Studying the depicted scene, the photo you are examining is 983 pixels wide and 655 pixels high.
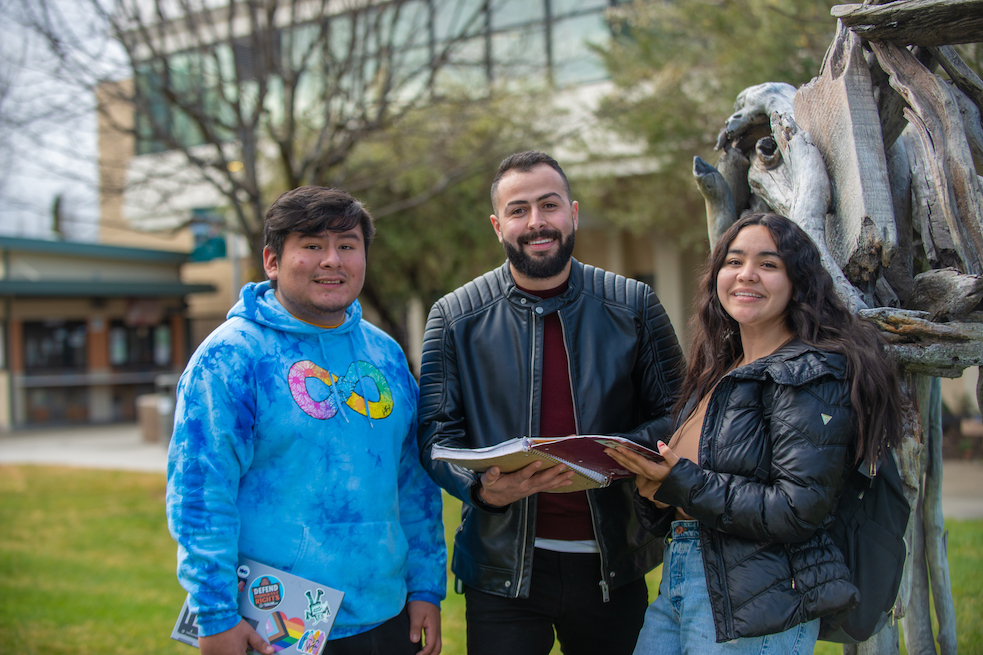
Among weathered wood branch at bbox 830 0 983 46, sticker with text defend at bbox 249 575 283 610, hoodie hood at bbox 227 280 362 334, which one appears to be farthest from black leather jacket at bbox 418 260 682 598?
weathered wood branch at bbox 830 0 983 46

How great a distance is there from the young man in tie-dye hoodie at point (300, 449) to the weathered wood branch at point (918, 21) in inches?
68.5

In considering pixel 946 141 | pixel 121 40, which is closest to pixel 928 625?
pixel 946 141

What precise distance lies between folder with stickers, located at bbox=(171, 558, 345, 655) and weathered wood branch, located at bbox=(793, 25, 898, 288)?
2035 mm

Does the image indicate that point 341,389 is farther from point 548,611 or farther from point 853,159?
point 853,159

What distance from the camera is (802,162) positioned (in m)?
Result: 2.73

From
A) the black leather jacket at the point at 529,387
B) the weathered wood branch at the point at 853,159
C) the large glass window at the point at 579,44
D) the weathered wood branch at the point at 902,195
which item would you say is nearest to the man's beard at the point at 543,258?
the black leather jacket at the point at 529,387

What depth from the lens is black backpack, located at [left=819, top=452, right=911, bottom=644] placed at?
213 centimetres

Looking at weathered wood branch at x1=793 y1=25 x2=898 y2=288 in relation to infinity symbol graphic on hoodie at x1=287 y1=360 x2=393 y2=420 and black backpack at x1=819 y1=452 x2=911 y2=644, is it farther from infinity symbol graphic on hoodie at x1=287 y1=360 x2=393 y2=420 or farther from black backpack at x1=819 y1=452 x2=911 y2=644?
infinity symbol graphic on hoodie at x1=287 y1=360 x2=393 y2=420

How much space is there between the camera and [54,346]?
17516mm

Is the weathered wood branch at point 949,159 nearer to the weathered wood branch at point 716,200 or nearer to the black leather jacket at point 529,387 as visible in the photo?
the weathered wood branch at point 716,200

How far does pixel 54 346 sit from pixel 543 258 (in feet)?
58.6

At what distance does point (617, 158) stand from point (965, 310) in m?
11.2

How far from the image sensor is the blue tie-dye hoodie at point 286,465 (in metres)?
2.19

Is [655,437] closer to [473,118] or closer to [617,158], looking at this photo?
[473,118]
